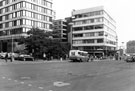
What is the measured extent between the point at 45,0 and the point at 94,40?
93.2 ft

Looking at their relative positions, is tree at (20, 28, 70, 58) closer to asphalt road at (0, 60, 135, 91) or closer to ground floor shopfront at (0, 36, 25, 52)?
ground floor shopfront at (0, 36, 25, 52)

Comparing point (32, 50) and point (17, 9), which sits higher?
point (17, 9)

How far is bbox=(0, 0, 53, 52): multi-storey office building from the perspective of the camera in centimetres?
6938

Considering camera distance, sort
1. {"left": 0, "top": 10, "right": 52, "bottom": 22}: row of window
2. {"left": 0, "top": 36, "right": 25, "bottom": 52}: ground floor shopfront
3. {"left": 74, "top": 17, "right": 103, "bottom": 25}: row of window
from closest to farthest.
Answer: {"left": 0, "top": 10, "right": 52, "bottom": 22}: row of window → {"left": 0, "top": 36, "right": 25, "bottom": 52}: ground floor shopfront → {"left": 74, "top": 17, "right": 103, "bottom": 25}: row of window

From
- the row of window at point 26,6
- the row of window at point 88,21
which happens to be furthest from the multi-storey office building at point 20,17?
the row of window at point 88,21

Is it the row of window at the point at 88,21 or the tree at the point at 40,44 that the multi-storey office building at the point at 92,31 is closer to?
the row of window at the point at 88,21

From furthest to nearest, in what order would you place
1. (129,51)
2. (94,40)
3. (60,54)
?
(94,40) → (60,54) → (129,51)

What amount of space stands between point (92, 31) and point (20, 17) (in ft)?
113

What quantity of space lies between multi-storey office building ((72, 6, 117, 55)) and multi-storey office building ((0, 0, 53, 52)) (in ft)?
62.3

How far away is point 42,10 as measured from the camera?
77.0 meters

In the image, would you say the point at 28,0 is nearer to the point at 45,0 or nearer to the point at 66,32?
the point at 45,0

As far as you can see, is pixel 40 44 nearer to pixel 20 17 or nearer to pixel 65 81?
pixel 20 17

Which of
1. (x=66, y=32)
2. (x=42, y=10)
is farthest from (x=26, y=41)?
(x=66, y=32)

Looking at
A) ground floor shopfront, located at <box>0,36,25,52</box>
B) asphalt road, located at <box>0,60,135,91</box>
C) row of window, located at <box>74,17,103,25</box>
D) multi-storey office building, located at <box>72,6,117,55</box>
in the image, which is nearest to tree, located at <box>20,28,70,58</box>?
ground floor shopfront, located at <box>0,36,25,52</box>
